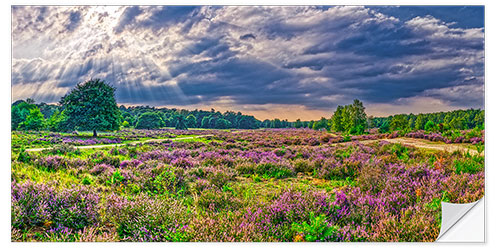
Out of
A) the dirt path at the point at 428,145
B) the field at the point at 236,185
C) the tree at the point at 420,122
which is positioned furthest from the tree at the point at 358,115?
the tree at the point at 420,122

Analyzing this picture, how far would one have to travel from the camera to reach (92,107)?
18.2ft

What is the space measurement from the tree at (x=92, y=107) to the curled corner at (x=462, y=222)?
6433 millimetres

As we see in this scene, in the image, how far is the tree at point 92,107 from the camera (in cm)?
532

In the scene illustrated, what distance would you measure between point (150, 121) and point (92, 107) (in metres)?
1.22

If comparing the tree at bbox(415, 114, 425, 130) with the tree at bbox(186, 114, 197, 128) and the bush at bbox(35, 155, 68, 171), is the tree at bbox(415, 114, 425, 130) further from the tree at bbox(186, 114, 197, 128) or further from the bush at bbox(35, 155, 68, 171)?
the bush at bbox(35, 155, 68, 171)

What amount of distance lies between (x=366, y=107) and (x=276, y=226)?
345 centimetres

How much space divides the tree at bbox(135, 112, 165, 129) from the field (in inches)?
8.1

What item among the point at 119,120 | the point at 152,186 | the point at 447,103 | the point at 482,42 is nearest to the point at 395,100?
the point at 447,103

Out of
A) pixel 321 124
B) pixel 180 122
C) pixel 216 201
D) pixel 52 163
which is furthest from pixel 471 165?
pixel 52 163

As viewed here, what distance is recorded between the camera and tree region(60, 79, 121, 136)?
5.32 m

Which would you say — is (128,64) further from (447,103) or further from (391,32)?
(447,103)
